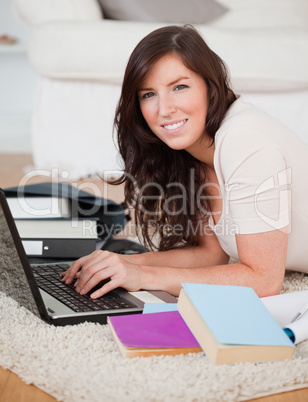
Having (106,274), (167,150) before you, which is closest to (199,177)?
(167,150)

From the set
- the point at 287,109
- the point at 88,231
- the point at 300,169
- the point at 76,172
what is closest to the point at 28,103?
the point at 76,172

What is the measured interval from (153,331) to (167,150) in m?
0.64

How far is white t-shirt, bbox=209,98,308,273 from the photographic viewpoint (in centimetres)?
112

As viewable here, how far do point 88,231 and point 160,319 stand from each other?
539mm

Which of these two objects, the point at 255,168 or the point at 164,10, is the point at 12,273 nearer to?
the point at 255,168

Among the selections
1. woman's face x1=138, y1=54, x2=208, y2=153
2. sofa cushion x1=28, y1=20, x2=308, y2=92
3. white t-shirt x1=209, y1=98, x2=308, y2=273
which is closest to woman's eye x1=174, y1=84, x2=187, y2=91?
woman's face x1=138, y1=54, x2=208, y2=153

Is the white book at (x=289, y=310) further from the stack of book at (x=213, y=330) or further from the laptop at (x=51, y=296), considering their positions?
the laptop at (x=51, y=296)

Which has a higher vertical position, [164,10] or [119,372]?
[164,10]

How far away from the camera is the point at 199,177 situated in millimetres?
1461

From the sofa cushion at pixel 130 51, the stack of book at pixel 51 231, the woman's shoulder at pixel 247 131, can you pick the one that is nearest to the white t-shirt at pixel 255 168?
the woman's shoulder at pixel 247 131

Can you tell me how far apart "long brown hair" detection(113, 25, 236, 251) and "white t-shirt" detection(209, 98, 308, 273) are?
0.11 meters

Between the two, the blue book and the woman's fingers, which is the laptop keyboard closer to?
the woman's fingers

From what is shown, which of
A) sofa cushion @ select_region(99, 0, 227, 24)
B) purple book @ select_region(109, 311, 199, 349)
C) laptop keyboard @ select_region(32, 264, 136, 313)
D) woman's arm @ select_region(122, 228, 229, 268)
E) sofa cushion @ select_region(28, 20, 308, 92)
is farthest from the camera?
sofa cushion @ select_region(99, 0, 227, 24)

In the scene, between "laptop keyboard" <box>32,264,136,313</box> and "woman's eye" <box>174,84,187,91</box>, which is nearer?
"laptop keyboard" <box>32,264,136,313</box>
